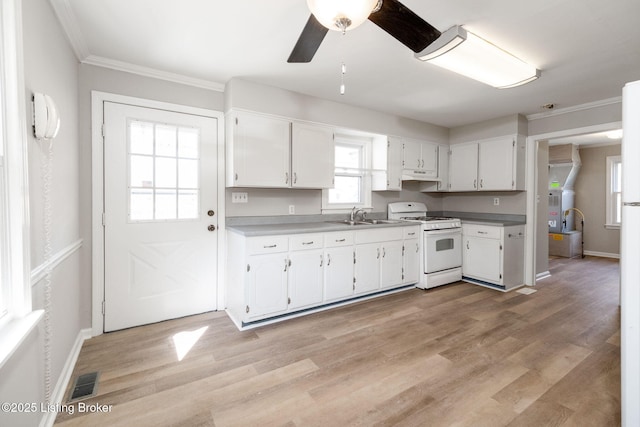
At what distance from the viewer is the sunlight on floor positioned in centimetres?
225

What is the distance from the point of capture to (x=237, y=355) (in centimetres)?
220

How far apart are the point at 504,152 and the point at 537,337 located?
2506 mm

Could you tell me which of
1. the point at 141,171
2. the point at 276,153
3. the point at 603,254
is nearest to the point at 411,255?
the point at 276,153

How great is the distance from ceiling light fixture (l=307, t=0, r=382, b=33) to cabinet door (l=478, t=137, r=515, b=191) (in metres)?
3.47

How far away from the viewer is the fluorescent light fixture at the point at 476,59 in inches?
77.9

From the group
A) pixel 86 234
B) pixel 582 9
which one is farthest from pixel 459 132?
pixel 86 234

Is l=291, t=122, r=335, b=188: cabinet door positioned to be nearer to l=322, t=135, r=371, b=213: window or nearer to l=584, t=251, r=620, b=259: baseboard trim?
l=322, t=135, r=371, b=213: window

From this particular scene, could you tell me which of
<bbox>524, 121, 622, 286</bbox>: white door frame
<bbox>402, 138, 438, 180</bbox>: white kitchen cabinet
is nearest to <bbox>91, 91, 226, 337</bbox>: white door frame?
<bbox>402, 138, 438, 180</bbox>: white kitchen cabinet

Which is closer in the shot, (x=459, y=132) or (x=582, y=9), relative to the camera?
(x=582, y=9)

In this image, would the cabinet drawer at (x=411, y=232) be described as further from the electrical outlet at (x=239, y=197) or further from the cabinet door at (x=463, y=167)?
the electrical outlet at (x=239, y=197)

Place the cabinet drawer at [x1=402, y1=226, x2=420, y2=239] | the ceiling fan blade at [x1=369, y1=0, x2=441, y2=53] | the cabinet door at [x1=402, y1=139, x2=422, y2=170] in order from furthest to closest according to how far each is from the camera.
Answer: the cabinet door at [x1=402, y1=139, x2=422, y2=170] < the cabinet drawer at [x1=402, y1=226, x2=420, y2=239] < the ceiling fan blade at [x1=369, y1=0, x2=441, y2=53]

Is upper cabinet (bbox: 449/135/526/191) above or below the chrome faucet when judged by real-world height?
above

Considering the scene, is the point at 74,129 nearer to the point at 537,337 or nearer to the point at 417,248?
the point at 417,248

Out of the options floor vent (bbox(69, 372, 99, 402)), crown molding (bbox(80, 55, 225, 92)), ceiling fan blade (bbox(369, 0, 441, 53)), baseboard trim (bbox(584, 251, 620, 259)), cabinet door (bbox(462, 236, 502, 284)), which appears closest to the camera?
ceiling fan blade (bbox(369, 0, 441, 53))
